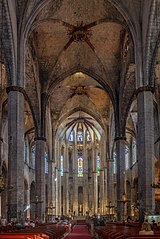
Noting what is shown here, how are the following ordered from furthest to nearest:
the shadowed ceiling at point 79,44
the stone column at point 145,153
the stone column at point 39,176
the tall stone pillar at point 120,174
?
the tall stone pillar at point 120,174 → the stone column at point 39,176 → the shadowed ceiling at point 79,44 → the stone column at point 145,153

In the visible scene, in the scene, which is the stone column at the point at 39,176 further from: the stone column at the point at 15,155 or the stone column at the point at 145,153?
the stone column at the point at 145,153

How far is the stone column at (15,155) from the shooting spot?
25547 millimetres

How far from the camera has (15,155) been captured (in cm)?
2625

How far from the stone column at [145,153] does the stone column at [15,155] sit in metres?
7.25

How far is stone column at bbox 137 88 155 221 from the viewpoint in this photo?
25547mm

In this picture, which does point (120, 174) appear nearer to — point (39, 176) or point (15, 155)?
point (39, 176)

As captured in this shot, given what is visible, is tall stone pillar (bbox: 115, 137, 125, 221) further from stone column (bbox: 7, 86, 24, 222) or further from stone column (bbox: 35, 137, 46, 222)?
stone column (bbox: 7, 86, 24, 222)

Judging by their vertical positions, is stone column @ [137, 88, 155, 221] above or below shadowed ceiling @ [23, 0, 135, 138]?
below

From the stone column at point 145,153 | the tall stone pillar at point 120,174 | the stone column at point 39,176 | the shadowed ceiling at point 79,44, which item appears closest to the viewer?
the stone column at point 145,153

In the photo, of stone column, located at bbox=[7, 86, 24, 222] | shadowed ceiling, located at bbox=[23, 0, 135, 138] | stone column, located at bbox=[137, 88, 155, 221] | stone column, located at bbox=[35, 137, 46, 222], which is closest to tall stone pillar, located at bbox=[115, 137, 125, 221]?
shadowed ceiling, located at bbox=[23, 0, 135, 138]

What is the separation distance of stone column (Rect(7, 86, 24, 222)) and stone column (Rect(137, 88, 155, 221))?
7.25 m

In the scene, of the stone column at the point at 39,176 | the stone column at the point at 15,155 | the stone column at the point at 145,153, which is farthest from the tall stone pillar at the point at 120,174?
the stone column at the point at 15,155

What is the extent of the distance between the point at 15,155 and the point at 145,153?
25.8 ft

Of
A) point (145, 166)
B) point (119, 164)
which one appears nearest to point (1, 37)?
→ point (145, 166)
